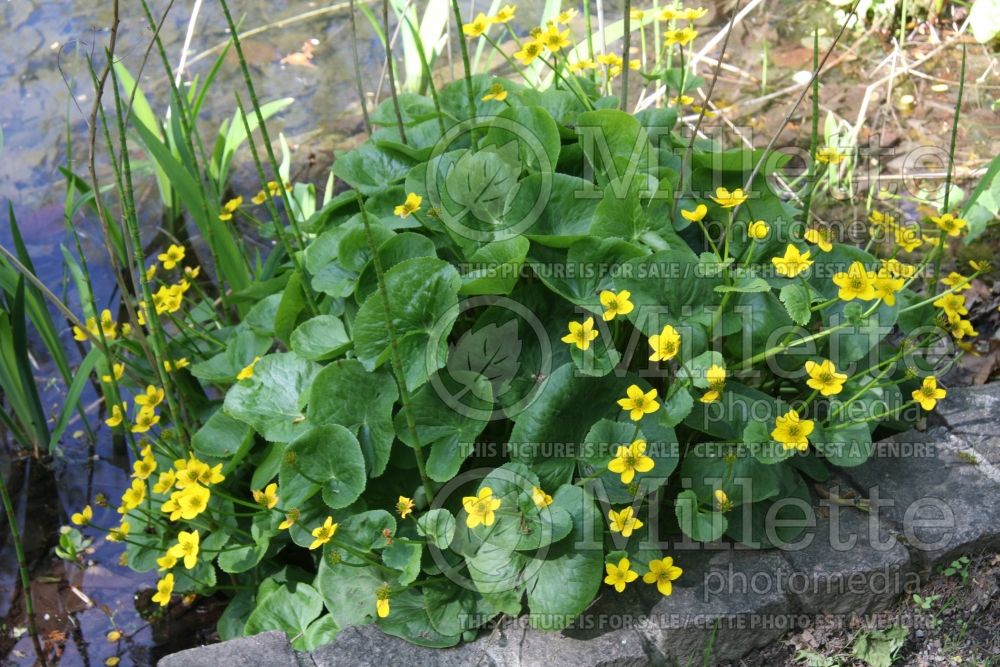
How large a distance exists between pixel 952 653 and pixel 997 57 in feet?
7.80

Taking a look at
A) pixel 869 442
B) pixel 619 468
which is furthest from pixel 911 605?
pixel 619 468

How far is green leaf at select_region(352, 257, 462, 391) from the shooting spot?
6.25 ft

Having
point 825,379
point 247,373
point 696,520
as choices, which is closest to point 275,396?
point 247,373

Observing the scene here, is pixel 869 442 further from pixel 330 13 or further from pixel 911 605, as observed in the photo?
pixel 330 13

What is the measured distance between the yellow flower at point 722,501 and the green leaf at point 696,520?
0.07 ft

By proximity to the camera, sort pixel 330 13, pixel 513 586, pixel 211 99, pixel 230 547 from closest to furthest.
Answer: pixel 513 586, pixel 230 547, pixel 211 99, pixel 330 13

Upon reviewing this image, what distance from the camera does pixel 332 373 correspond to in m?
1.99

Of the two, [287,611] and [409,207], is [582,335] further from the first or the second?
[287,611]

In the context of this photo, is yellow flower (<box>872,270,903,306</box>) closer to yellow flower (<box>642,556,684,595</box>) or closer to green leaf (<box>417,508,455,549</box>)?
yellow flower (<box>642,556,684,595</box>)

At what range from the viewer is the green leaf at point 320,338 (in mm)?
2055

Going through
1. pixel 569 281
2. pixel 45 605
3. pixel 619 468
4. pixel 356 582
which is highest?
pixel 569 281

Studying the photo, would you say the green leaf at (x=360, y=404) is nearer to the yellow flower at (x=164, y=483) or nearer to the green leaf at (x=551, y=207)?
the yellow flower at (x=164, y=483)

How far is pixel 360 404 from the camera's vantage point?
2.01 meters

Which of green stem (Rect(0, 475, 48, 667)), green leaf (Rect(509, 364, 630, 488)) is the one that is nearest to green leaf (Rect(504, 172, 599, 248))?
green leaf (Rect(509, 364, 630, 488))
